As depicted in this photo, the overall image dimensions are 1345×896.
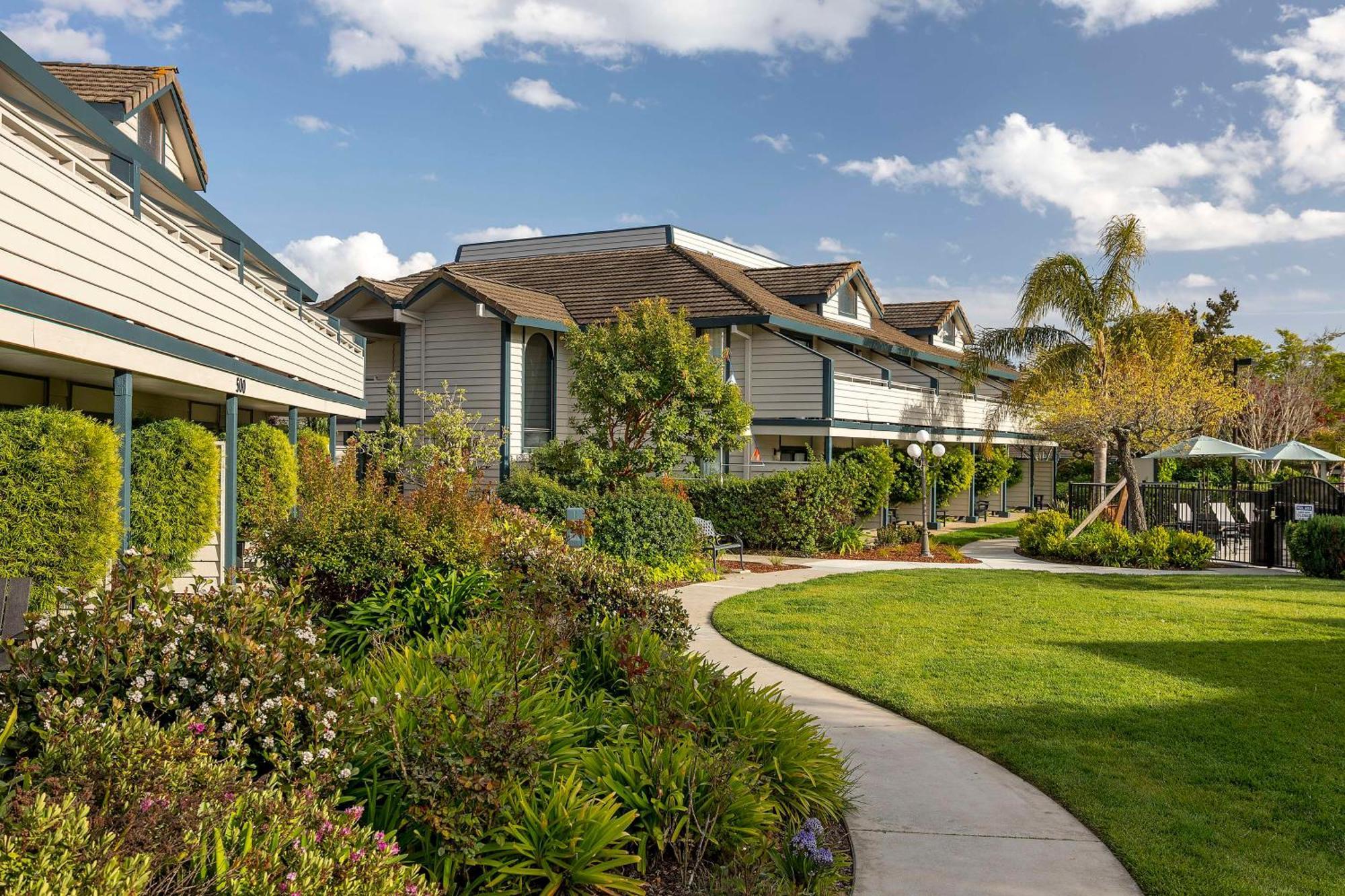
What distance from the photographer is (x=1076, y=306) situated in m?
26.9

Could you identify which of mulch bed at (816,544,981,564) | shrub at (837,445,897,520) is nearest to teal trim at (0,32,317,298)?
mulch bed at (816,544,981,564)

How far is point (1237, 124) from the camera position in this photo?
25750 mm

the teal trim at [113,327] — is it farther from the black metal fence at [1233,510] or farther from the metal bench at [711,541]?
the black metal fence at [1233,510]

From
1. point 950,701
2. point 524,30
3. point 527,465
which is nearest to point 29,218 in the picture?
point 950,701

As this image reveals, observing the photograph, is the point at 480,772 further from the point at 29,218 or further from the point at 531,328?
the point at 531,328

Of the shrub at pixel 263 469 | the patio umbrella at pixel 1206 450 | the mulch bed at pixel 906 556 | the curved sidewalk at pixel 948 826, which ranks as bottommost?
the curved sidewalk at pixel 948 826

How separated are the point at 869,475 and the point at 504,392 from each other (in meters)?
8.81

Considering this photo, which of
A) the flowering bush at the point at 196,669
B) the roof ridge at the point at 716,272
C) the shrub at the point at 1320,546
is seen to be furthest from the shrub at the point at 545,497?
the shrub at the point at 1320,546

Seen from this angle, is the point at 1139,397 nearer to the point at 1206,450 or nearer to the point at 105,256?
the point at 1206,450

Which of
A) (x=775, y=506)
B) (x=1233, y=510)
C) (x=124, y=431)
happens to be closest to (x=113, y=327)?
(x=124, y=431)

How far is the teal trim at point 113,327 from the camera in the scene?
662cm

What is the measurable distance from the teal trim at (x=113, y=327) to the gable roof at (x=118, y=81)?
4450 millimetres

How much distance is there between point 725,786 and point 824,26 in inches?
645

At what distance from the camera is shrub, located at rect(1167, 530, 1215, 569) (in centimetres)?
1967
